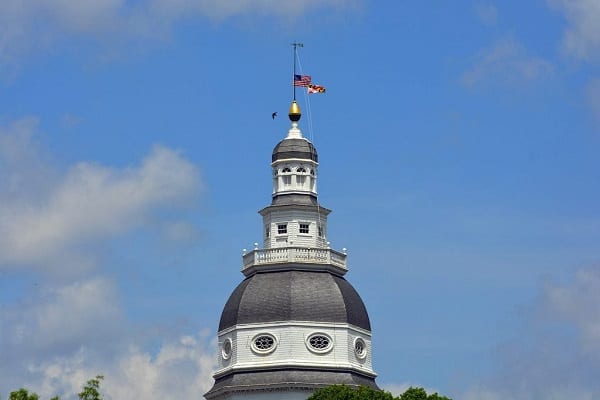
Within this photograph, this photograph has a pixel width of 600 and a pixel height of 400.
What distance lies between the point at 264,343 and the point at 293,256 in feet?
21.1

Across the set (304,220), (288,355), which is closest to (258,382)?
(288,355)

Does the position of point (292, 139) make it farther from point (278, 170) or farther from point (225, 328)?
point (225, 328)

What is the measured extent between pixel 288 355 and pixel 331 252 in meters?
8.36

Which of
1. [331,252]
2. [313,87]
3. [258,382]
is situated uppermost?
[313,87]

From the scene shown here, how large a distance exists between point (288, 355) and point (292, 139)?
55.7 feet

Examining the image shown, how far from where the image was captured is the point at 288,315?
484 feet

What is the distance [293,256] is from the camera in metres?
150

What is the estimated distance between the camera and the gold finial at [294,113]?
518ft

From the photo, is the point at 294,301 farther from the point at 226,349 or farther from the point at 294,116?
the point at 294,116

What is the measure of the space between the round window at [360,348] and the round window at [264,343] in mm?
5694

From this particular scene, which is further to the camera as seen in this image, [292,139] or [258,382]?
[292,139]

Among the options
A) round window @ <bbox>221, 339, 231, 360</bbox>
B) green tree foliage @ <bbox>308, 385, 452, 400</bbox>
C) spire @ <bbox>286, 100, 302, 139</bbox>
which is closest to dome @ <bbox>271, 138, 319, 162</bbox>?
spire @ <bbox>286, 100, 302, 139</bbox>

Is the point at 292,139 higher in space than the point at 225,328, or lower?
higher

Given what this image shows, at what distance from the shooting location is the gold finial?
157875mm
